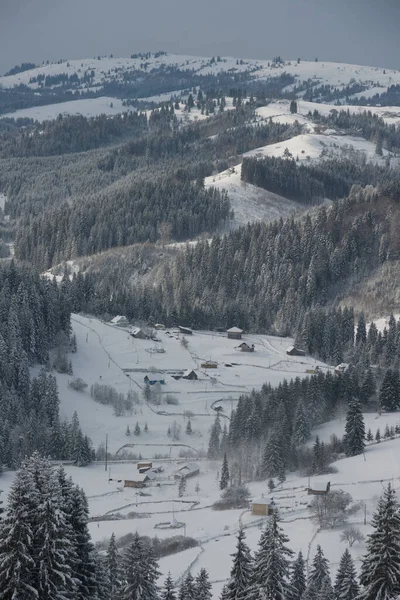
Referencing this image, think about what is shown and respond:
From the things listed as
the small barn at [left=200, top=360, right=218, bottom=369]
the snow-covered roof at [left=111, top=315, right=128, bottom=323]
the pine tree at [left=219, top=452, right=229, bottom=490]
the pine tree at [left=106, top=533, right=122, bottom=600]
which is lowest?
the small barn at [left=200, top=360, right=218, bottom=369]

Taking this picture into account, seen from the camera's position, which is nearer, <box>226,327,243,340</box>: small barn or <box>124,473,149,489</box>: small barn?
<box>124,473,149,489</box>: small barn

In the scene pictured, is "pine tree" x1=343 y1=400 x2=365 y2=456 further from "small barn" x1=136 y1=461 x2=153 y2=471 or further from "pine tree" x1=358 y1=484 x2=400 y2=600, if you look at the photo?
"pine tree" x1=358 y1=484 x2=400 y2=600

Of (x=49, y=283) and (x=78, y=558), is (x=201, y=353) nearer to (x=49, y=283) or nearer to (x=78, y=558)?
(x=49, y=283)

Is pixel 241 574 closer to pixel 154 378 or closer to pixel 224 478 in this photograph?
pixel 224 478

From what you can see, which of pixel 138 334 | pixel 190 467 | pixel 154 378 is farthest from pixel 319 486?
pixel 138 334

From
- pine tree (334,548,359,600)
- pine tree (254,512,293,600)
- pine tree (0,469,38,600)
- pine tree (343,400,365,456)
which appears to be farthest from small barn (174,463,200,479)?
pine tree (0,469,38,600)

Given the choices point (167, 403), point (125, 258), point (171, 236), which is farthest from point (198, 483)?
point (171, 236)
